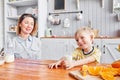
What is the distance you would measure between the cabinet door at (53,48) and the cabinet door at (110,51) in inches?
26.6

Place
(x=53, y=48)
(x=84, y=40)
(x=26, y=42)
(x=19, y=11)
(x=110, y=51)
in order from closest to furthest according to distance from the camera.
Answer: (x=84, y=40) < (x=26, y=42) < (x=110, y=51) < (x=53, y=48) < (x=19, y=11)

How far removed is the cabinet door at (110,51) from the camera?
297cm

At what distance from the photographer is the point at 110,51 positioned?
3.01 m

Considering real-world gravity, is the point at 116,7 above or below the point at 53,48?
above

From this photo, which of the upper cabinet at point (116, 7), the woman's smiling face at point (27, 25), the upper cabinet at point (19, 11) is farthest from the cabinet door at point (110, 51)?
the woman's smiling face at point (27, 25)

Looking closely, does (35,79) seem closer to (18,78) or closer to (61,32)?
(18,78)

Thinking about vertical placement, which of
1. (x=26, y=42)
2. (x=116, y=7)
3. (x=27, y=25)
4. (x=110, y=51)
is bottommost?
(x=110, y=51)

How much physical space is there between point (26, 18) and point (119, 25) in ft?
6.22

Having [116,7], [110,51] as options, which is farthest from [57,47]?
[116,7]

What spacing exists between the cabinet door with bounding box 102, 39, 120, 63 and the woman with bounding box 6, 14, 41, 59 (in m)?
1.34

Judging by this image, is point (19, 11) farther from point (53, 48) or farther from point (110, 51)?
point (110, 51)

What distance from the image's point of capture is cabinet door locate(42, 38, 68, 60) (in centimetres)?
337

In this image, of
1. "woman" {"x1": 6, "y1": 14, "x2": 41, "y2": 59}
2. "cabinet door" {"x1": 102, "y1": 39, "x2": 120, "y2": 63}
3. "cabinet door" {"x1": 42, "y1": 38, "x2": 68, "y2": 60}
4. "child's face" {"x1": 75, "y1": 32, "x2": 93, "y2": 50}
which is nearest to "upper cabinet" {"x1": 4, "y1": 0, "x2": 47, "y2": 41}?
"cabinet door" {"x1": 42, "y1": 38, "x2": 68, "y2": 60}

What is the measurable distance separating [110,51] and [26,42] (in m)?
1.54
